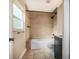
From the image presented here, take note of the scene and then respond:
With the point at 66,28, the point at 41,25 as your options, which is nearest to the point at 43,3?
the point at 41,25

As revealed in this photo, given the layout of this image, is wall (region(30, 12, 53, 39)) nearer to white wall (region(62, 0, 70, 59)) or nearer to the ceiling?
the ceiling

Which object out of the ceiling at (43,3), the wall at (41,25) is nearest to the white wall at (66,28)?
the ceiling at (43,3)

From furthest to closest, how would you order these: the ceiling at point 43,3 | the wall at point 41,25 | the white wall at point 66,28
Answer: the wall at point 41,25
the ceiling at point 43,3
the white wall at point 66,28

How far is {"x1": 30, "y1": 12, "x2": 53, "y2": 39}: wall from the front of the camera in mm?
8534

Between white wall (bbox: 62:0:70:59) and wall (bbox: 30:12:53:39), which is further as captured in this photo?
wall (bbox: 30:12:53:39)

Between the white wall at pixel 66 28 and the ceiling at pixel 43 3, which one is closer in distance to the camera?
the white wall at pixel 66 28

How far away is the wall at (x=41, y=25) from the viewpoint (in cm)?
853

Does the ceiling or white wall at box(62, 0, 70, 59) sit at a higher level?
the ceiling

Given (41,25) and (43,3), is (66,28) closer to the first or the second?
(43,3)

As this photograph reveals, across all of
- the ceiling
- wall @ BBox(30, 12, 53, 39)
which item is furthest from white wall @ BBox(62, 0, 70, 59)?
wall @ BBox(30, 12, 53, 39)

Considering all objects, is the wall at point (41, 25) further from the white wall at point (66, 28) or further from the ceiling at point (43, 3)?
the white wall at point (66, 28)
